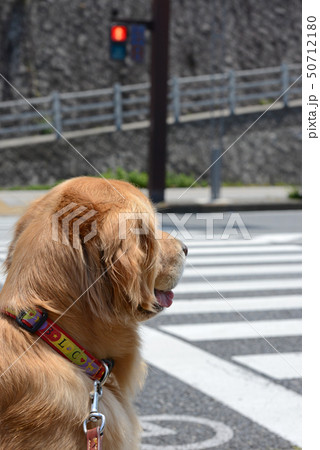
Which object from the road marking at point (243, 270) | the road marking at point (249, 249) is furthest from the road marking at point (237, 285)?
the road marking at point (249, 249)

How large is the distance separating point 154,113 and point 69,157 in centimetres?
568

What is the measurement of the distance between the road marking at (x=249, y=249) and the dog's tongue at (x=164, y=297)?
7758mm

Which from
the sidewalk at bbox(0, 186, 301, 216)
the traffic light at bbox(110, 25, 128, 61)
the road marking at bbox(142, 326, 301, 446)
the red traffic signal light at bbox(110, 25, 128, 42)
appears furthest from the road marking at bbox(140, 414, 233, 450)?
the red traffic signal light at bbox(110, 25, 128, 42)

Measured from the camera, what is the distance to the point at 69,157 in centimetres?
2209

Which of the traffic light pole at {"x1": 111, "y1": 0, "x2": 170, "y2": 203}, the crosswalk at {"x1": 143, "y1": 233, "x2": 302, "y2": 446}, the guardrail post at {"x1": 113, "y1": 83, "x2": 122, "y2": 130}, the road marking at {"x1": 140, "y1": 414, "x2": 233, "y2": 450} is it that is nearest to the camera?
the road marking at {"x1": 140, "y1": 414, "x2": 233, "y2": 450}

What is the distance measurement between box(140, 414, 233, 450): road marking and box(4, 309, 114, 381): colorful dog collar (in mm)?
1613

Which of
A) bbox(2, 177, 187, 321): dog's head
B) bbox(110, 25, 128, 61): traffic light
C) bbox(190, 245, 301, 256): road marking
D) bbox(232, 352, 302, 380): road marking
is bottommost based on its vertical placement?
bbox(190, 245, 301, 256): road marking

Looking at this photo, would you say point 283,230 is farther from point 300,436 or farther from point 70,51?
point 70,51

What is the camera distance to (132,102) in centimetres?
2323

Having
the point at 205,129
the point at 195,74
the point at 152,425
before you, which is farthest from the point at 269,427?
the point at 195,74

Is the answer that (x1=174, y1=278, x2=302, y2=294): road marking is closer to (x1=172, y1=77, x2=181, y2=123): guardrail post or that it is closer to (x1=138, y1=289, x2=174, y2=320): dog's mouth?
(x1=138, y1=289, x2=174, y2=320): dog's mouth

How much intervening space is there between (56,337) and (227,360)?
3.24 m

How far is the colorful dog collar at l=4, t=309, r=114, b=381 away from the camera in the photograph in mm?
2451

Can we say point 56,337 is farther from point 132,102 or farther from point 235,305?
point 132,102
